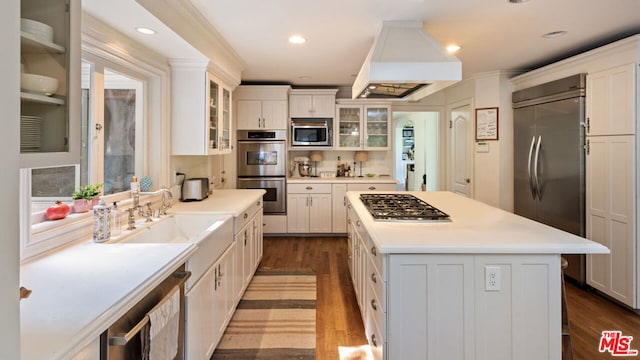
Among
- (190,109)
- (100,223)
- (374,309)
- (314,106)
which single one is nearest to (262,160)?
(314,106)

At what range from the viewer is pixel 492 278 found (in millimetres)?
1678

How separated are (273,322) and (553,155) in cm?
318

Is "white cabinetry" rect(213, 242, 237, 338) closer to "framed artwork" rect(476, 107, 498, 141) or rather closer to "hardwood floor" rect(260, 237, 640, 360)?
"hardwood floor" rect(260, 237, 640, 360)

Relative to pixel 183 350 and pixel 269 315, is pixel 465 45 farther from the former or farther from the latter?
pixel 183 350

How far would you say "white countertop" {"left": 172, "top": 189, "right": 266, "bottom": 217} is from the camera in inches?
106

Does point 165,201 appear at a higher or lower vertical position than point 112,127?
lower

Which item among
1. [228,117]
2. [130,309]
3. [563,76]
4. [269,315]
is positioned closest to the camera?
[130,309]

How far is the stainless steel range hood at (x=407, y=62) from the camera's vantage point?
2277 millimetres

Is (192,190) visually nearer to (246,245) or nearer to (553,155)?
(246,245)

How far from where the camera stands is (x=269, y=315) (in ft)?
9.07

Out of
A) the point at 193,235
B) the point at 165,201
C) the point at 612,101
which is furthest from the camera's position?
the point at 612,101

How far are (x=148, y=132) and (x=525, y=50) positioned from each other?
3.69 metres

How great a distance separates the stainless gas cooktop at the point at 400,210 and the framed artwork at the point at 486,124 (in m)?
1.98

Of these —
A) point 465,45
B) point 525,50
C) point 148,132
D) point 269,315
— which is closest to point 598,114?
point 525,50
